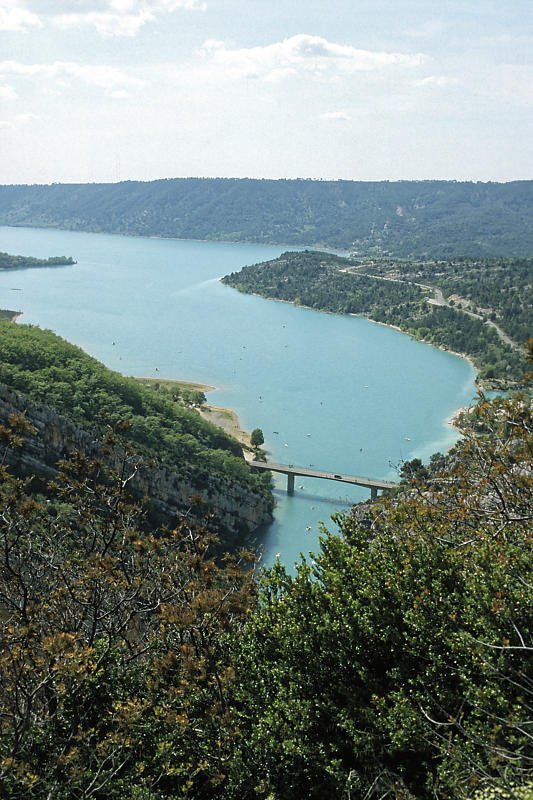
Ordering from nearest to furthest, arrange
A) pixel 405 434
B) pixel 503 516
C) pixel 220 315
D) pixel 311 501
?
pixel 503 516
pixel 311 501
pixel 405 434
pixel 220 315

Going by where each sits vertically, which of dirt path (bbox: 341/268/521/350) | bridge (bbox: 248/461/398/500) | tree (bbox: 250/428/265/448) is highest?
dirt path (bbox: 341/268/521/350)

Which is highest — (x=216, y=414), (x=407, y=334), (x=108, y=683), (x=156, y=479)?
(x=108, y=683)

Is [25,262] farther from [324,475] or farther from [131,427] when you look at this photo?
[324,475]

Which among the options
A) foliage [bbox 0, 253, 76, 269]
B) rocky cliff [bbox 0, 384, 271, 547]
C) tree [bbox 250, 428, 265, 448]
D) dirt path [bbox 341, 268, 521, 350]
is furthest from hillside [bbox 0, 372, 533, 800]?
foliage [bbox 0, 253, 76, 269]

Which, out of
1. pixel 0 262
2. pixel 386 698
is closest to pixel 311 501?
pixel 386 698

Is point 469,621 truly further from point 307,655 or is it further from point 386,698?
point 307,655

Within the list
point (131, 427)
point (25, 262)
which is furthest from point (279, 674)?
point (25, 262)

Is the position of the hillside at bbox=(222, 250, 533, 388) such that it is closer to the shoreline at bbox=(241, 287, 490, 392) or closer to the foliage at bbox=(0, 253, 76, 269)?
the shoreline at bbox=(241, 287, 490, 392)
